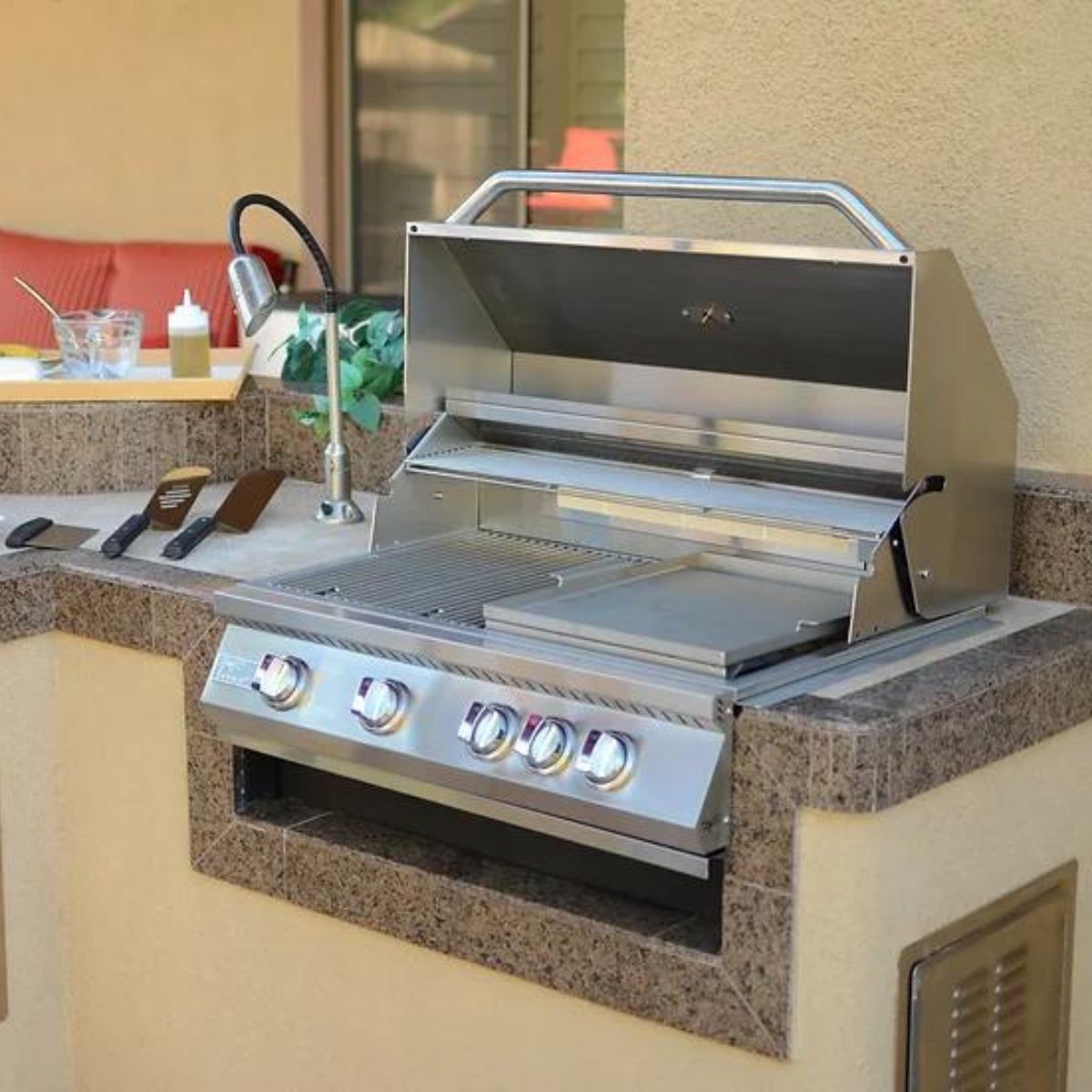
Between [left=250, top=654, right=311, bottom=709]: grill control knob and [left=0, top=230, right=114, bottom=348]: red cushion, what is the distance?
4444 millimetres

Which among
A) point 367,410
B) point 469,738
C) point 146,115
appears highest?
point 146,115

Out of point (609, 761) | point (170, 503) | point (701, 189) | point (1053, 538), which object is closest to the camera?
point (609, 761)

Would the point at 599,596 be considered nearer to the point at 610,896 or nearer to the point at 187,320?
the point at 610,896

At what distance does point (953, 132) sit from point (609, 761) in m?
0.97

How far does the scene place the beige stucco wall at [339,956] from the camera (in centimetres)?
221

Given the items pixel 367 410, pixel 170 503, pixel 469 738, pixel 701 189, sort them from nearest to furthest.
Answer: pixel 469 738 < pixel 701 189 < pixel 170 503 < pixel 367 410

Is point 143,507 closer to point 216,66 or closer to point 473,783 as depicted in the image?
point 473,783

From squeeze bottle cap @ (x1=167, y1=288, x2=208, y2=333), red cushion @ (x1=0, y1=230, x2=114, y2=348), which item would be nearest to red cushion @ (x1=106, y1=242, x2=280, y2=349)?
red cushion @ (x1=0, y1=230, x2=114, y2=348)

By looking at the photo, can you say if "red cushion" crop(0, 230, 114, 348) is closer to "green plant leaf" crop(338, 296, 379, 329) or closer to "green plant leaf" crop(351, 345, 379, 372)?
"green plant leaf" crop(338, 296, 379, 329)

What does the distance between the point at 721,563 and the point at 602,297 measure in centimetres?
36

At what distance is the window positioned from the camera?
6.25 meters

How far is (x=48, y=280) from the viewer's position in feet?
22.7

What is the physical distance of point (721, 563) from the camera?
2.64 m

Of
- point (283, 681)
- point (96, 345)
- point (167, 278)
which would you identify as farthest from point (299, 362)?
point (167, 278)
